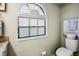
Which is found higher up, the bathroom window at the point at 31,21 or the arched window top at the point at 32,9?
the arched window top at the point at 32,9

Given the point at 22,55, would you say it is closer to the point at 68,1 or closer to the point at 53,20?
the point at 53,20

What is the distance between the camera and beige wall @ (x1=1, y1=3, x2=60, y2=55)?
104 cm

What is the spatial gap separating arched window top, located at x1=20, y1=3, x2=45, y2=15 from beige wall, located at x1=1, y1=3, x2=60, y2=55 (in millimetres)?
47

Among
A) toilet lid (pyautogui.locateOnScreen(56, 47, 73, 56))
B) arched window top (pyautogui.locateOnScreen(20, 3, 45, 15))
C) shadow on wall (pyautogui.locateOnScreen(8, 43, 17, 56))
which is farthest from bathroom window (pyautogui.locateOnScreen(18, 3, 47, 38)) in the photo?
toilet lid (pyautogui.locateOnScreen(56, 47, 73, 56))

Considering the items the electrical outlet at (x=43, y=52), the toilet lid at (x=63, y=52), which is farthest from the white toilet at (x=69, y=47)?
the electrical outlet at (x=43, y=52)

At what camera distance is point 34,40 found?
110 centimetres

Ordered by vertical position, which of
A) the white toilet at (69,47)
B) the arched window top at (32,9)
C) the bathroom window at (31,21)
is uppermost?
the arched window top at (32,9)

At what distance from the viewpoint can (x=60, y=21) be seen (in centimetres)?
112

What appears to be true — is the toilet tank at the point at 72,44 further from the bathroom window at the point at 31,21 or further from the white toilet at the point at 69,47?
the bathroom window at the point at 31,21

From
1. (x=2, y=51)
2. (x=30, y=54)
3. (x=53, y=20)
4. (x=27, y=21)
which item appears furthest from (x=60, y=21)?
(x=2, y=51)

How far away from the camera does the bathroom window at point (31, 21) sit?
106 cm

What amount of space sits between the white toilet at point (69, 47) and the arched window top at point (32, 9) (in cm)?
38

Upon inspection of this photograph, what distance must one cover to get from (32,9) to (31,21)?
0.41 feet

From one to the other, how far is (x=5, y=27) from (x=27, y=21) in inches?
8.9
